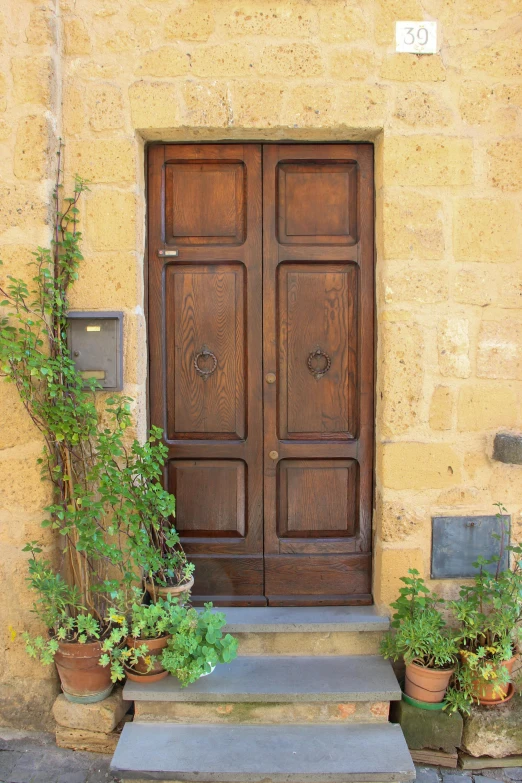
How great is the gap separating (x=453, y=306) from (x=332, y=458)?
94 cm

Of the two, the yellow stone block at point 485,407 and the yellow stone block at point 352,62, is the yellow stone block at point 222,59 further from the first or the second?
the yellow stone block at point 485,407

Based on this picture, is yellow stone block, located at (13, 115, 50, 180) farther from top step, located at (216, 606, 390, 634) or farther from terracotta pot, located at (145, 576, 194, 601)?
top step, located at (216, 606, 390, 634)

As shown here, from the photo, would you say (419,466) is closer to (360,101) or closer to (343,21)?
(360,101)

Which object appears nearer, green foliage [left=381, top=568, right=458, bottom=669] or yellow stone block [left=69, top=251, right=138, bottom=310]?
green foliage [left=381, top=568, right=458, bottom=669]

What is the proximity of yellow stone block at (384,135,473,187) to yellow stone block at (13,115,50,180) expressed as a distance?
5.08 feet

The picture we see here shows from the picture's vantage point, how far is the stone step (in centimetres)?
295

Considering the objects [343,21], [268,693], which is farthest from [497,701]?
[343,21]

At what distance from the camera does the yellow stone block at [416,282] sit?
291 cm

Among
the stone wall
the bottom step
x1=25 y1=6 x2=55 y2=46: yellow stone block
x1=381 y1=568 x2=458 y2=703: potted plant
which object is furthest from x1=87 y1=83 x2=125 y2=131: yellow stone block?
the bottom step

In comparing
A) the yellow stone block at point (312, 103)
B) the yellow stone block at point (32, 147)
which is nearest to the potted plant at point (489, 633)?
the yellow stone block at point (312, 103)

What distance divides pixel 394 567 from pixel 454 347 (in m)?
1.08

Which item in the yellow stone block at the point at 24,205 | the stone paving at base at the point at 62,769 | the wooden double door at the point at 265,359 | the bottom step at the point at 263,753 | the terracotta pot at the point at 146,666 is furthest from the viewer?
the wooden double door at the point at 265,359

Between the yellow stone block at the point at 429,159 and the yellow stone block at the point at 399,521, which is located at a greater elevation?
the yellow stone block at the point at 429,159

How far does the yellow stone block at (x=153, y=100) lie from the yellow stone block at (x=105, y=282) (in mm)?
647
